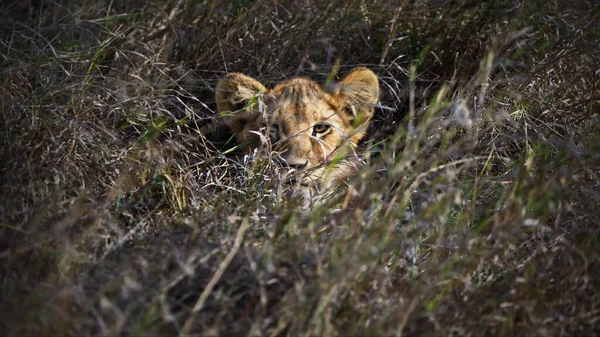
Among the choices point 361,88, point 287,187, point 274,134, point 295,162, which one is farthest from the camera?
point 361,88

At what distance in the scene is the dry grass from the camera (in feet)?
9.82

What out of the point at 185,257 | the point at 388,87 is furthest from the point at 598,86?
the point at 185,257

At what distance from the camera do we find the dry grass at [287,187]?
299 centimetres

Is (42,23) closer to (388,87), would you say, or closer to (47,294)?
(388,87)

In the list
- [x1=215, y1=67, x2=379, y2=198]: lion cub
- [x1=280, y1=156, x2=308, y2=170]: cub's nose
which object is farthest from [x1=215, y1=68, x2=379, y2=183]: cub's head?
[x1=280, y1=156, x2=308, y2=170]: cub's nose

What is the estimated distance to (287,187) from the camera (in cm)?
435

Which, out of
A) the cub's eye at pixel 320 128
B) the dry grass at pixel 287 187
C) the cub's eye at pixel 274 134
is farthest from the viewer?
the cub's eye at pixel 320 128

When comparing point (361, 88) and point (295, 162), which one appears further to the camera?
point (361, 88)

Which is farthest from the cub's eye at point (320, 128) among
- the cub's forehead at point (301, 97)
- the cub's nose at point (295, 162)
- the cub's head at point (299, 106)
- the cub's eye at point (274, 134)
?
the cub's nose at point (295, 162)

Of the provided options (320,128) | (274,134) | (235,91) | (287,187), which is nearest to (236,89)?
(235,91)

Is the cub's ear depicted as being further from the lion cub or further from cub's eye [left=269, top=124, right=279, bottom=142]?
cub's eye [left=269, top=124, right=279, bottom=142]

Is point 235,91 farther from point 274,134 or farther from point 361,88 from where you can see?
point 361,88

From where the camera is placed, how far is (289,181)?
175 inches

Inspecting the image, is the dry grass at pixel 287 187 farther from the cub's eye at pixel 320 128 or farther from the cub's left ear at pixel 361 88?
the cub's eye at pixel 320 128
